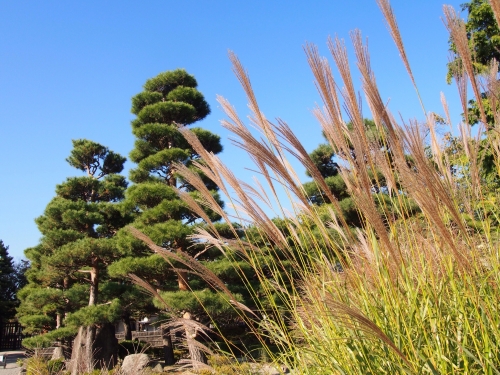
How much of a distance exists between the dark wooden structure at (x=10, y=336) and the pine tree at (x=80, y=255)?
8553 millimetres

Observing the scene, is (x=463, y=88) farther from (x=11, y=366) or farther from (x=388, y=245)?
(x=11, y=366)

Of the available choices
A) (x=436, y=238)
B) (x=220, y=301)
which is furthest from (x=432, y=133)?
(x=220, y=301)

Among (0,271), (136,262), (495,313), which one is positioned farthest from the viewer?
(0,271)

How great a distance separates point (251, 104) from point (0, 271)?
80.0 feet

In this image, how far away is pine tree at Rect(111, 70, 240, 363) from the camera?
8797 millimetres

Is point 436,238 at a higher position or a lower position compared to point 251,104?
lower

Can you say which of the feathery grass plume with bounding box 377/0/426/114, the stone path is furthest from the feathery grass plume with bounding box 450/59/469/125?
the stone path

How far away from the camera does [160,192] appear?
9641 millimetres

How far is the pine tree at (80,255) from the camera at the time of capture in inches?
392

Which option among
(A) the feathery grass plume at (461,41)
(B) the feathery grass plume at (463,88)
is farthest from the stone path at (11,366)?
(A) the feathery grass plume at (461,41)

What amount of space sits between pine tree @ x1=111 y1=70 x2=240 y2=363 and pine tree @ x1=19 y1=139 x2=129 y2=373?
43.7 inches

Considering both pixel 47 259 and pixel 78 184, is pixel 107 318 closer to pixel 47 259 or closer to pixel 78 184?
pixel 47 259

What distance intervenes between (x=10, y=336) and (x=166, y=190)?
16.3m

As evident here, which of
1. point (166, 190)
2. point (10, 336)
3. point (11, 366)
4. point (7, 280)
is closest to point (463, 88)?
point (166, 190)
